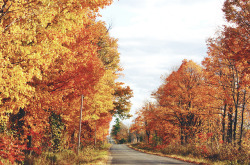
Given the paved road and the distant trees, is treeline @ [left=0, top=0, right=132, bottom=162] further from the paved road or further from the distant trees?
the distant trees

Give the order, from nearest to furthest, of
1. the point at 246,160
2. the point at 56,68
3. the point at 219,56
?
the point at 56,68, the point at 246,160, the point at 219,56

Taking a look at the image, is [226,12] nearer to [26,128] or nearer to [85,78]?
[85,78]

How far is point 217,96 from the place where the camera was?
2369cm

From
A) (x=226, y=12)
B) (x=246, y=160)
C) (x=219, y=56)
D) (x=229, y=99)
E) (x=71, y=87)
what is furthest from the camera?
(x=229, y=99)

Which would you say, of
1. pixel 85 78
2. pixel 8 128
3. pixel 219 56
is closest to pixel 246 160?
pixel 219 56

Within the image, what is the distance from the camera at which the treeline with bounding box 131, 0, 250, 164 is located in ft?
45.6

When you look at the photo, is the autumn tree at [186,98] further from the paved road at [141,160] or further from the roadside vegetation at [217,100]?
the paved road at [141,160]

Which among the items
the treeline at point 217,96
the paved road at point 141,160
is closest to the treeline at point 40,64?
the paved road at point 141,160

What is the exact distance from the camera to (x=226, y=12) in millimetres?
13859

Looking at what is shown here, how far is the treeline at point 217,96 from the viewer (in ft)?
45.6

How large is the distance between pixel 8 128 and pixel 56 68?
486 centimetres

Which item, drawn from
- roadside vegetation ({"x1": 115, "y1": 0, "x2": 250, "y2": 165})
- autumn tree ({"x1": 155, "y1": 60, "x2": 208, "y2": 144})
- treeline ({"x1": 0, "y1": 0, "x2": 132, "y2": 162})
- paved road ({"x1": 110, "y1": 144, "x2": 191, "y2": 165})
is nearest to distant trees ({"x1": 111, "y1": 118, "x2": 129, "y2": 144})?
roadside vegetation ({"x1": 115, "y1": 0, "x2": 250, "y2": 165})

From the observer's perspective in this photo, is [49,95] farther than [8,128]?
No

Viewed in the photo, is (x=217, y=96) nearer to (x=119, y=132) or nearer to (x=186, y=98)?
(x=186, y=98)
